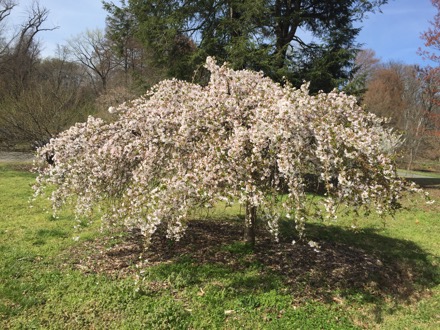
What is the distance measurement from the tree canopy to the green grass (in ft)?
25.9

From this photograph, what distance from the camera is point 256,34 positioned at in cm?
1234

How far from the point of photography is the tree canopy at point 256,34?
12.0 m

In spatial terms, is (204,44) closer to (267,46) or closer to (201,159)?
(267,46)

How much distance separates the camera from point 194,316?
3953 mm

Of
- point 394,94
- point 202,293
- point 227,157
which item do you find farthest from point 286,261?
point 394,94

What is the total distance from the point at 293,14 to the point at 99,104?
11907 millimetres

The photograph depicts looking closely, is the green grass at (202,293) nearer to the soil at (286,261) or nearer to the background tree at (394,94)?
Answer: the soil at (286,261)

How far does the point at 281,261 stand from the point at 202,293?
1.57m

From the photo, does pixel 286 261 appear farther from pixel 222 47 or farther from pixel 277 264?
pixel 222 47

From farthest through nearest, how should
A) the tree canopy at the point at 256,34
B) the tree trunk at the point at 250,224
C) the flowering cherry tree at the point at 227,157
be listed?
the tree canopy at the point at 256,34 < the tree trunk at the point at 250,224 < the flowering cherry tree at the point at 227,157

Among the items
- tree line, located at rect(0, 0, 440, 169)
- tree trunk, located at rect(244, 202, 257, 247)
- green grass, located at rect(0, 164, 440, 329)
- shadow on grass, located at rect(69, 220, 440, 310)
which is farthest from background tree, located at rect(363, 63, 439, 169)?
tree trunk, located at rect(244, 202, 257, 247)

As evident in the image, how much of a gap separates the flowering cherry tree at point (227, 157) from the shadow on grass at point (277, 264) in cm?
81

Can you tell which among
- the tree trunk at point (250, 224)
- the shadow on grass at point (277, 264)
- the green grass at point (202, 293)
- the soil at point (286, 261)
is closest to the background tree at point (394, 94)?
the shadow on grass at point (277, 264)

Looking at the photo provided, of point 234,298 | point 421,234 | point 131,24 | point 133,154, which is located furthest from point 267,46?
point 234,298
